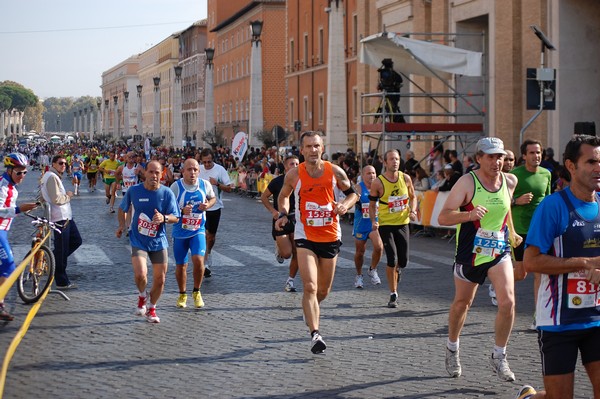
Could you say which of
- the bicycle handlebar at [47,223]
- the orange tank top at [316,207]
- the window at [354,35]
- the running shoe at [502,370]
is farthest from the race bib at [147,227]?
the window at [354,35]

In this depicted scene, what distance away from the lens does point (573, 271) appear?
561 centimetres

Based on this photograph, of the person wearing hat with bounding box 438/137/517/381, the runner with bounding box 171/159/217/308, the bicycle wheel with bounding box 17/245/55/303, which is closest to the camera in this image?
the person wearing hat with bounding box 438/137/517/381

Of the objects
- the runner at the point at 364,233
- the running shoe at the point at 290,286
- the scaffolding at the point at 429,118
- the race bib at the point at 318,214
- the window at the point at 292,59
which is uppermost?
the window at the point at 292,59

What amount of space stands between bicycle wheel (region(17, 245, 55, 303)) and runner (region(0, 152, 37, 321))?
945mm

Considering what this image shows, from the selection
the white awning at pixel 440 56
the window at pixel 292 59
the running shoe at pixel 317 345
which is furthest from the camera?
the window at pixel 292 59

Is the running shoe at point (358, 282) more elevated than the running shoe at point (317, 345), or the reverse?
the running shoe at point (317, 345)

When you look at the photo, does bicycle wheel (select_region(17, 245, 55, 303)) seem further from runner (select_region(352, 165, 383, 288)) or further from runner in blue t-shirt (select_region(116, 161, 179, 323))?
runner (select_region(352, 165, 383, 288))

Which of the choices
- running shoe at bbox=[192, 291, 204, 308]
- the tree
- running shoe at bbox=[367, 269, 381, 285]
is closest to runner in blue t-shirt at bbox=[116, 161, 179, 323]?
running shoe at bbox=[192, 291, 204, 308]

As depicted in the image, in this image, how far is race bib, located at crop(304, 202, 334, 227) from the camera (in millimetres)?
10148

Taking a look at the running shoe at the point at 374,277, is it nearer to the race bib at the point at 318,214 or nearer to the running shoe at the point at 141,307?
the running shoe at the point at 141,307

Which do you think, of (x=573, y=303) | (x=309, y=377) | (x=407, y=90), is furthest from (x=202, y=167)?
(x=407, y=90)

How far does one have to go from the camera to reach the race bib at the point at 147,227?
11.8 m

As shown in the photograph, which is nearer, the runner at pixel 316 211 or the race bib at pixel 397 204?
the runner at pixel 316 211

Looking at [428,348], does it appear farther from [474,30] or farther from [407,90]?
[407,90]
